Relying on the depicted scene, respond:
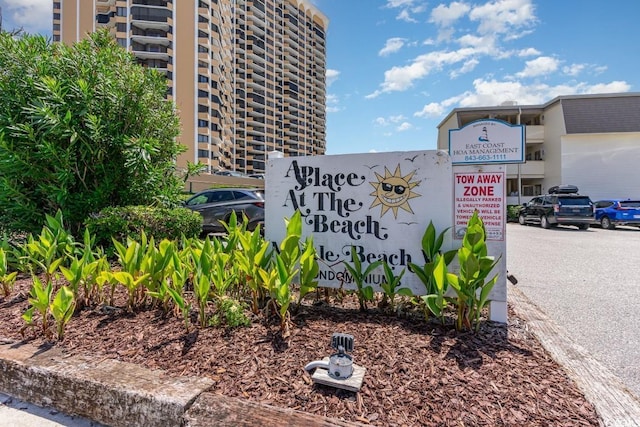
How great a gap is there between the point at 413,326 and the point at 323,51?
101218 mm

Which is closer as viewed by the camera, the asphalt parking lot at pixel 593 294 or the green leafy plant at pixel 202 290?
the green leafy plant at pixel 202 290

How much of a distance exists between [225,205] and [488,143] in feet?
28.0

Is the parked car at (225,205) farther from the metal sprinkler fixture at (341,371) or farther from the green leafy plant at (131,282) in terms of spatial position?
the metal sprinkler fixture at (341,371)

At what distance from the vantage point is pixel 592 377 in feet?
7.51

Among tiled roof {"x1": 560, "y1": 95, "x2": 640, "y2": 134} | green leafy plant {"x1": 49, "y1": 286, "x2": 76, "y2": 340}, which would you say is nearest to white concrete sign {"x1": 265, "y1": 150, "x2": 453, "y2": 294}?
green leafy plant {"x1": 49, "y1": 286, "x2": 76, "y2": 340}

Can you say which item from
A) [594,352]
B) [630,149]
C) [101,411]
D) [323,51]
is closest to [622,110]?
[630,149]

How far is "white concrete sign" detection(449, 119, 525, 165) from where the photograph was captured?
9.58 ft

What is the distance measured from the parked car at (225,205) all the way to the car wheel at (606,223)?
55.5 ft

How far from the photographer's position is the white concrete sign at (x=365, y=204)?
3.18 metres

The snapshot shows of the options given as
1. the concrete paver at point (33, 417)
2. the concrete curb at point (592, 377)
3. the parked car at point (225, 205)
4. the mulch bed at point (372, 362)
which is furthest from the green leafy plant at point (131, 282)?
the parked car at point (225, 205)

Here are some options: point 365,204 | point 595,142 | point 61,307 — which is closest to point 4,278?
point 61,307

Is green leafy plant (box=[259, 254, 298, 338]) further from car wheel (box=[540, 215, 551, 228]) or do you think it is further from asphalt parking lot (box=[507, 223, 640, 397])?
car wheel (box=[540, 215, 551, 228])

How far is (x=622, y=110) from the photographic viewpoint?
2452 cm

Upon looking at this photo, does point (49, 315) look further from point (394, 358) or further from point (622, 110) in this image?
point (622, 110)
